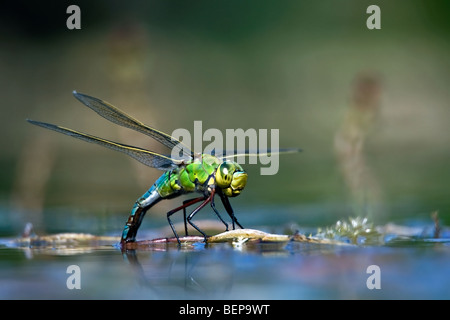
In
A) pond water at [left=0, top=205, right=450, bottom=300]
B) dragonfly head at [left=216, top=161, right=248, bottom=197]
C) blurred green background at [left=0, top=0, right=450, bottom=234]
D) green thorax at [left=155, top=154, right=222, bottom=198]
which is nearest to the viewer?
pond water at [left=0, top=205, right=450, bottom=300]

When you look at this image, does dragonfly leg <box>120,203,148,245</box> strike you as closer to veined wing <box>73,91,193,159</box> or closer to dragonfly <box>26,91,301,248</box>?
dragonfly <box>26,91,301,248</box>

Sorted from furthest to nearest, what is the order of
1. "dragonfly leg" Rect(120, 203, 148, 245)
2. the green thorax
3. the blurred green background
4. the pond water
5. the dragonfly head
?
the blurred green background
"dragonfly leg" Rect(120, 203, 148, 245)
the green thorax
the dragonfly head
the pond water

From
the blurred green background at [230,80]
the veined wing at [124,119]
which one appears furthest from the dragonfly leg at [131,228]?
the blurred green background at [230,80]

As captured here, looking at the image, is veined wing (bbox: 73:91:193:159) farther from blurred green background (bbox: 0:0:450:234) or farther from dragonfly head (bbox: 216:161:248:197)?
blurred green background (bbox: 0:0:450:234)

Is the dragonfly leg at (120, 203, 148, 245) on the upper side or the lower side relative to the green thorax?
lower

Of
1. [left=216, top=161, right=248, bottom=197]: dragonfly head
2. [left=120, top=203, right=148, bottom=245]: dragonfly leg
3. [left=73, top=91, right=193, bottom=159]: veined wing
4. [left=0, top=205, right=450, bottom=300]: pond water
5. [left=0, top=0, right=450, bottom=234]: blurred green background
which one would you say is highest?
[left=0, top=0, right=450, bottom=234]: blurred green background

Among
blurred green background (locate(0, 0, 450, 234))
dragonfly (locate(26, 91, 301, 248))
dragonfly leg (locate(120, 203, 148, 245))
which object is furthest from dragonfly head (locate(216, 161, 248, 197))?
blurred green background (locate(0, 0, 450, 234))

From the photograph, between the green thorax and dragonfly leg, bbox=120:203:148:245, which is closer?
the green thorax

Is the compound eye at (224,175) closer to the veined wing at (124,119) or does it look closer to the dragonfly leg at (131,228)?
the veined wing at (124,119)

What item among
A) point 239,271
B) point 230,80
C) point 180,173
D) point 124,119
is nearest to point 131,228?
point 180,173
